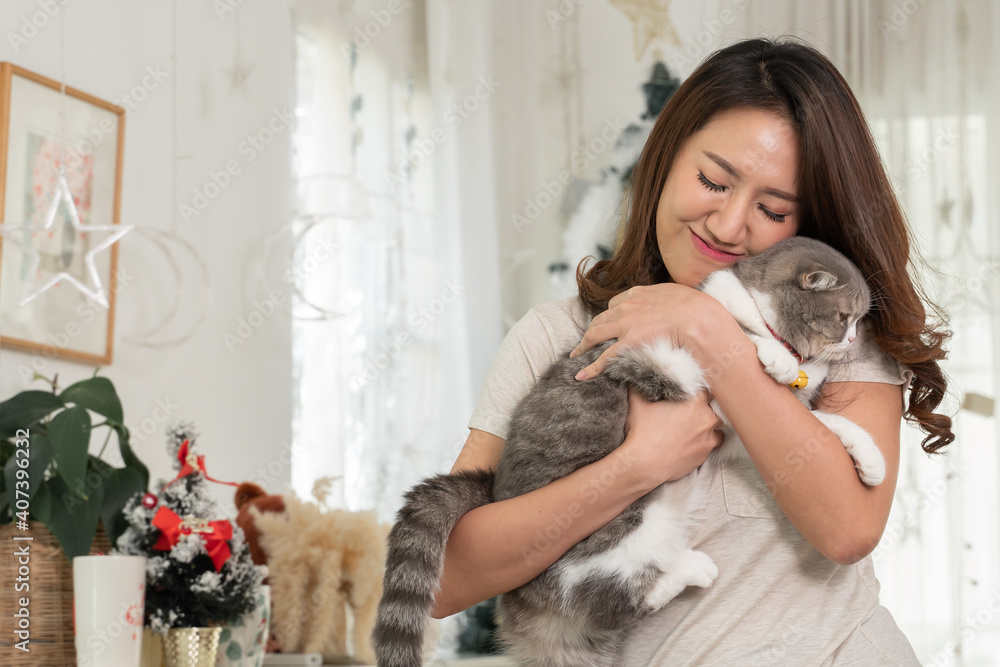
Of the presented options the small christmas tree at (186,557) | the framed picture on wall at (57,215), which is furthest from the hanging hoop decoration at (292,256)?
the small christmas tree at (186,557)

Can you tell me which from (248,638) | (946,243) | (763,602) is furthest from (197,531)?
(946,243)

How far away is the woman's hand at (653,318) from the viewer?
4.40 ft

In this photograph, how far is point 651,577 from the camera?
131cm

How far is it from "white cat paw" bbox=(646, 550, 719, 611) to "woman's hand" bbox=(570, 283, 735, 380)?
0.32 meters

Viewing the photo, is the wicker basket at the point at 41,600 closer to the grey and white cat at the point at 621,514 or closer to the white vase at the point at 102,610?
the white vase at the point at 102,610

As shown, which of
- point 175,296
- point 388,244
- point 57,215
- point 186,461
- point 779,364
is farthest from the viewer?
point 388,244

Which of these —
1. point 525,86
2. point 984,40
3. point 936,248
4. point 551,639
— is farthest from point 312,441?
point 984,40

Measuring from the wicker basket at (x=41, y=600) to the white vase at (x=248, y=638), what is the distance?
12.2 inches

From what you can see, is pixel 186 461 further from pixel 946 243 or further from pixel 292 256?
pixel 946 243

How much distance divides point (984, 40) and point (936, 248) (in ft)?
2.83

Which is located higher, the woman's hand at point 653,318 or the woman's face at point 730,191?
the woman's face at point 730,191

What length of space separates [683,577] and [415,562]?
40 centimetres

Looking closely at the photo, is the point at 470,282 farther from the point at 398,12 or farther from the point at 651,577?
the point at 651,577

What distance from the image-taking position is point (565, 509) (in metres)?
1.26
